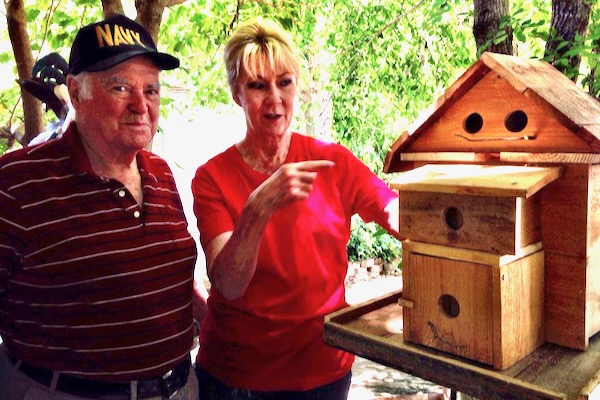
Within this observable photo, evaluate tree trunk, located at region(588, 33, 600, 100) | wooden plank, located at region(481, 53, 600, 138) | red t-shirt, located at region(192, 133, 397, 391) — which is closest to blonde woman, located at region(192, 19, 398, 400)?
red t-shirt, located at region(192, 133, 397, 391)

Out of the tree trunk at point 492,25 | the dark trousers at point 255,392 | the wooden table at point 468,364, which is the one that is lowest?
the dark trousers at point 255,392

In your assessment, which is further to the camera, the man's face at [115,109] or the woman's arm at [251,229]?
the man's face at [115,109]

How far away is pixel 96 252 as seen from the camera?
5.31ft

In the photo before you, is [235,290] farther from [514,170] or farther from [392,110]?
[392,110]

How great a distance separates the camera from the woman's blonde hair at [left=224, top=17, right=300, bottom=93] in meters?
1.91

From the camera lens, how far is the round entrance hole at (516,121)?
1654 millimetres

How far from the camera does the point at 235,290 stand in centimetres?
175

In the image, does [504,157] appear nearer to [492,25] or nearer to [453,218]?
[453,218]

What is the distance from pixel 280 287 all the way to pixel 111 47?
0.93 metres

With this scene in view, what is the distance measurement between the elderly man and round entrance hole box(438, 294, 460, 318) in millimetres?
825

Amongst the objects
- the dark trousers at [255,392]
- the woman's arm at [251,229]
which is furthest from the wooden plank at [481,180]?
the dark trousers at [255,392]

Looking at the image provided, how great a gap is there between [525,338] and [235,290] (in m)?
0.85

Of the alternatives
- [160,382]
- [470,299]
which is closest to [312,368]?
[160,382]

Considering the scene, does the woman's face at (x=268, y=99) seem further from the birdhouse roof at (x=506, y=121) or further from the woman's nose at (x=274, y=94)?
the birdhouse roof at (x=506, y=121)
